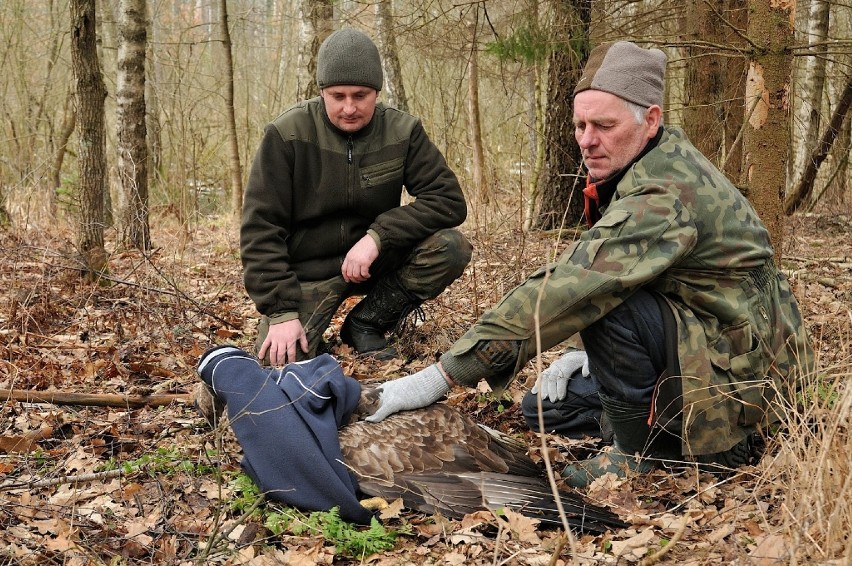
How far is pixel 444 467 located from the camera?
3.69 metres

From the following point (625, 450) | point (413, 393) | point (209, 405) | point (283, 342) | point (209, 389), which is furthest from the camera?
point (283, 342)

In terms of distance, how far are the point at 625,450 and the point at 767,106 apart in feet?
8.01

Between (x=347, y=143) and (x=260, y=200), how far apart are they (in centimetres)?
69

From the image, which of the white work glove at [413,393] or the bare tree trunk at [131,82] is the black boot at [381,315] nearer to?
the white work glove at [413,393]

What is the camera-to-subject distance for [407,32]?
7410 mm

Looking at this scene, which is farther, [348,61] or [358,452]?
[348,61]

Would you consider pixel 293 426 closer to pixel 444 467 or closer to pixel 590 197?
pixel 444 467

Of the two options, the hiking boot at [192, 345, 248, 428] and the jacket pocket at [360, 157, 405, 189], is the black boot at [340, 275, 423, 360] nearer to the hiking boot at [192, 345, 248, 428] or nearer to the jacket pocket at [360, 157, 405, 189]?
the jacket pocket at [360, 157, 405, 189]

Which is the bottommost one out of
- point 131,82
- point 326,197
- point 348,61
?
point 326,197

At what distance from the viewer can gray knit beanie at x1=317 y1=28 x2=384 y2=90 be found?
491 centimetres

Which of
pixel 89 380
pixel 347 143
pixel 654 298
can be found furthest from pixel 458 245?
pixel 89 380

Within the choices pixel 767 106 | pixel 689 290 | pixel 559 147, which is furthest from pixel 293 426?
pixel 559 147

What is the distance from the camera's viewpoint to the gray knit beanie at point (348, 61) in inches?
193

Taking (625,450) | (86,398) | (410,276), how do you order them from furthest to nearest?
1. (410,276)
2. (86,398)
3. (625,450)
